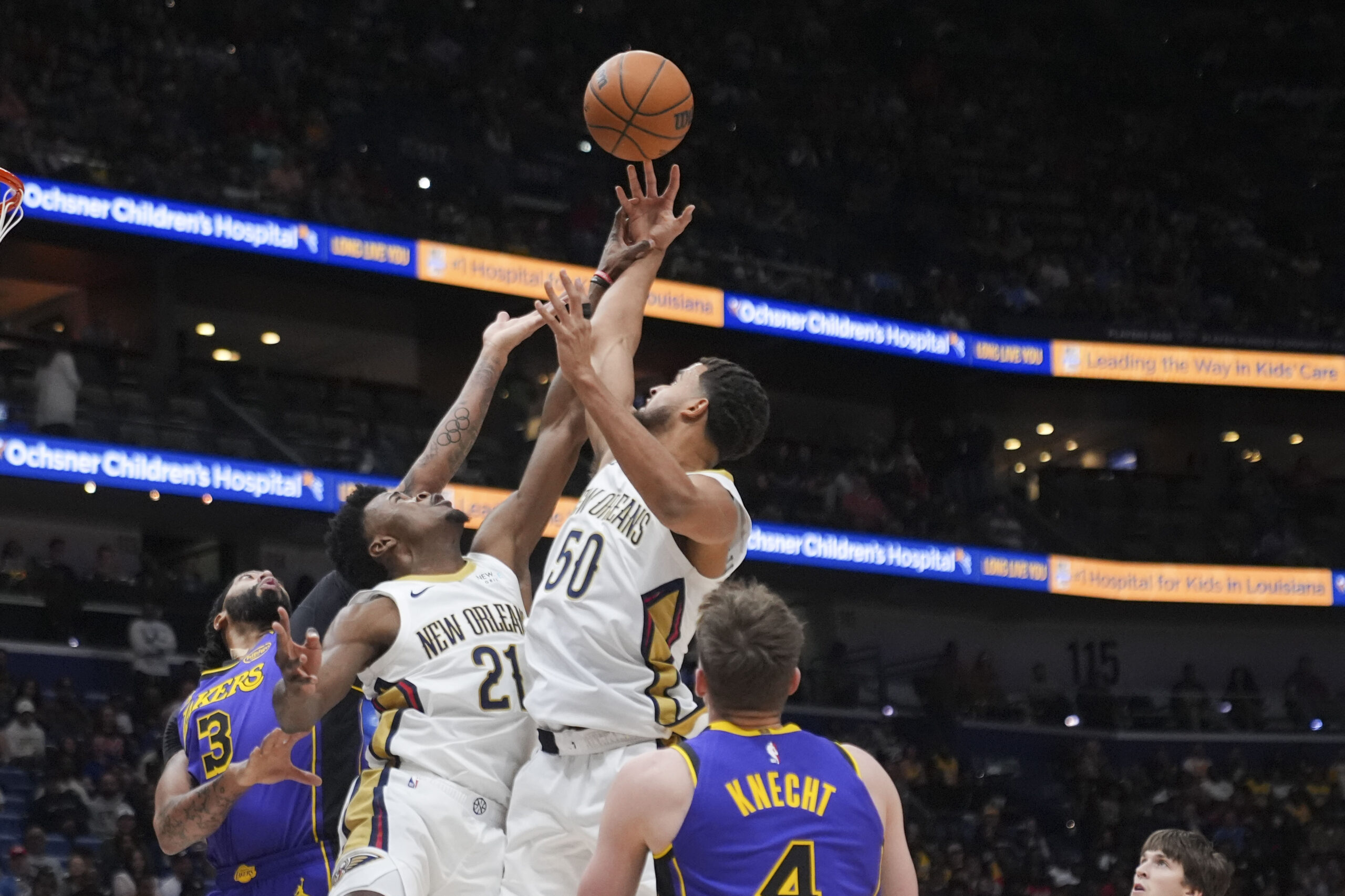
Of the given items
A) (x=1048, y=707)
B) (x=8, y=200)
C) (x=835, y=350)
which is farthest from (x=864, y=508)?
(x=8, y=200)

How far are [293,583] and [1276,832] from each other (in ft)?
36.4

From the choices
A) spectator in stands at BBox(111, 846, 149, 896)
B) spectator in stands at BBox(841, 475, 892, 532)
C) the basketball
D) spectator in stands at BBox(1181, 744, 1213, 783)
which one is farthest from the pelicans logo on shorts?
spectator in stands at BBox(1181, 744, 1213, 783)

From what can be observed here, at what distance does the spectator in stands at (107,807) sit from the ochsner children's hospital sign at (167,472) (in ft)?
12.2

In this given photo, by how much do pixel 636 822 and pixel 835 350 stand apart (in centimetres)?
1808

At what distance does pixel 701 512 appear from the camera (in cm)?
375

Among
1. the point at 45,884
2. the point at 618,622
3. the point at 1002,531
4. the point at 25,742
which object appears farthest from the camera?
the point at 1002,531

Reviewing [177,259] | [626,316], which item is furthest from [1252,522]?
[626,316]

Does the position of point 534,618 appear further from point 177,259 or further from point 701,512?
point 177,259

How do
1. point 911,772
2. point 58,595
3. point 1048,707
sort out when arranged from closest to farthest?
point 58,595
point 911,772
point 1048,707

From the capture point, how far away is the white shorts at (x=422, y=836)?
3.83m

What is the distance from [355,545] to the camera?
4.50m

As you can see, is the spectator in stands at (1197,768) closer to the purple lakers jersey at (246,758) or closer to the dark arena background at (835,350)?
the dark arena background at (835,350)

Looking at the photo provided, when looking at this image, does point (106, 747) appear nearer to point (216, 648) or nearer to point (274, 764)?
point (216, 648)

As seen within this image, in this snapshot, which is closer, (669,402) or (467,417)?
(669,402)
